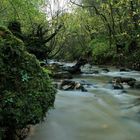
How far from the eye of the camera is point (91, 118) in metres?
6.86

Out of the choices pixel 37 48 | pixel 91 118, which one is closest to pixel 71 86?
pixel 91 118

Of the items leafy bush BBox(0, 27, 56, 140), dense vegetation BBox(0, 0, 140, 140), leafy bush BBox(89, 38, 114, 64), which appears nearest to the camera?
leafy bush BBox(0, 27, 56, 140)

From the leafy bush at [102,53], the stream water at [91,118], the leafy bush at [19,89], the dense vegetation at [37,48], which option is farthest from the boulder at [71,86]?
the leafy bush at [102,53]

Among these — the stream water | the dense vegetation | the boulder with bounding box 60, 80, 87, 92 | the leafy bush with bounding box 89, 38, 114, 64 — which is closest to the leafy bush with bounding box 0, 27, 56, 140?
the dense vegetation

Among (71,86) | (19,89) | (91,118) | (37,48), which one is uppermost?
(37,48)

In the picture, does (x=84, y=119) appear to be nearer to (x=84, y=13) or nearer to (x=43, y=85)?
(x=43, y=85)

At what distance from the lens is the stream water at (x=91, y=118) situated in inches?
222

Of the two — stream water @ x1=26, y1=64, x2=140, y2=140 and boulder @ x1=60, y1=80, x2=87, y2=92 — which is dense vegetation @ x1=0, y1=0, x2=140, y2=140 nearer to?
stream water @ x1=26, y1=64, x2=140, y2=140

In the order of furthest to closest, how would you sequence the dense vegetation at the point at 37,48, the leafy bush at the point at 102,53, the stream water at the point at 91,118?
the leafy bush at the point at 102,53 < the stream water at the point at 91,118 < the dense vegetation at the point at 37,48

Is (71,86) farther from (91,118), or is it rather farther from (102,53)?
(102,53)

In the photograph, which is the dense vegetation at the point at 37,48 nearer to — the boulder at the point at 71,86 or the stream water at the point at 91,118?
the stream water at the point at 91,118

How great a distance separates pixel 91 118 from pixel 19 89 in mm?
2522

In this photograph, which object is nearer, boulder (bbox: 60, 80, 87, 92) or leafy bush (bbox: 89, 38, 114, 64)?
boulder (bbox: 60, 80, 87, 92)

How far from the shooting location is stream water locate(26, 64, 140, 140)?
18.5ft
